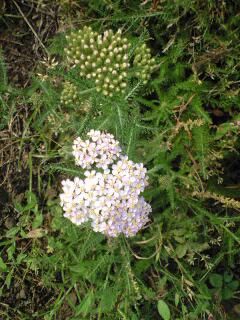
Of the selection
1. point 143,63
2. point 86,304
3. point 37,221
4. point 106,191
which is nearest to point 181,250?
point 86,304

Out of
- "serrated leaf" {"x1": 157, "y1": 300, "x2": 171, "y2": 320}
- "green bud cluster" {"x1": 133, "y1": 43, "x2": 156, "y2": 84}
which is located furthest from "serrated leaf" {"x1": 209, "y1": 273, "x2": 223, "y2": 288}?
"green bud cluster" {"x1": 133, "y1": 43, "x2": 156, "y2": 84}

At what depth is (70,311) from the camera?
524 cm

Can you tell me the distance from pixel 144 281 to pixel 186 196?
1073 millimetres

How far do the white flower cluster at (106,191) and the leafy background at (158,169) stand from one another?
7.1 inches

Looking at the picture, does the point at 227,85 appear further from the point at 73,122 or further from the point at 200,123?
the point at 73,122

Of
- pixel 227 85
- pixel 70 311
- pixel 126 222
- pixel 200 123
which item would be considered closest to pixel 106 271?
pixel 70 311

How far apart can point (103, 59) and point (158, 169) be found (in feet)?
3.83

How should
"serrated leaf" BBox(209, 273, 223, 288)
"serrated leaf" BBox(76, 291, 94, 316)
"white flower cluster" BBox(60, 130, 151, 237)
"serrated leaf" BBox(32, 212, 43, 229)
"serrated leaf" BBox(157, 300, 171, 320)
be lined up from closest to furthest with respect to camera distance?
"white flower cluster" BBox(60, 130, 151, 237)
"serrated leaf" BBox(157, 300, 171, 320)
"serrated leaf" BBox(76, 291, 94, 316)
"serrated leaf" BBox(209, 273, 223, 288)
"serrated leaf" BBox(32, 212, 43, 229)

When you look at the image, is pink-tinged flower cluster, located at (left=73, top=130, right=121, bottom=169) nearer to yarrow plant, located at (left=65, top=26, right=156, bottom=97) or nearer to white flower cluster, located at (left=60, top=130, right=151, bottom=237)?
white flower cluster, located at (left=60, top=130, right=151, bottom=237)

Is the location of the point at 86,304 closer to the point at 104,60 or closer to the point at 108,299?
the point at 108,299

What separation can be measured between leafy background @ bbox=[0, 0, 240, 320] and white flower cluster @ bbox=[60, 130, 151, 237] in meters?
0.18

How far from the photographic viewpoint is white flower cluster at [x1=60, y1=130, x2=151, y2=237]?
3.78 m

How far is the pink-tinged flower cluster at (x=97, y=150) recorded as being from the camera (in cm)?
389

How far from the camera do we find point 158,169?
4375mm
